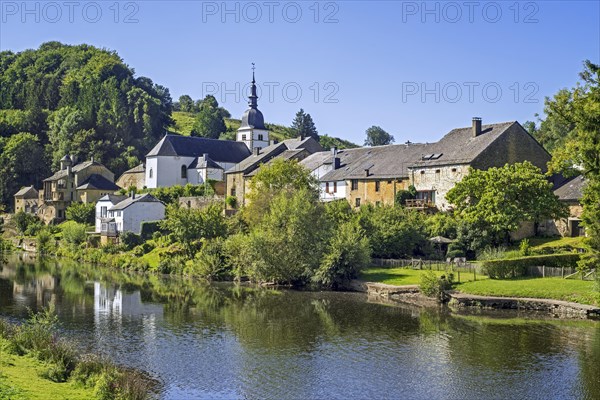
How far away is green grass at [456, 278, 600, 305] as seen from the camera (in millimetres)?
39875

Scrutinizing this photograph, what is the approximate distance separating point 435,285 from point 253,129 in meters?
73.6

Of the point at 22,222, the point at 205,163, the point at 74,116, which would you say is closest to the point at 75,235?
the point at 22,222

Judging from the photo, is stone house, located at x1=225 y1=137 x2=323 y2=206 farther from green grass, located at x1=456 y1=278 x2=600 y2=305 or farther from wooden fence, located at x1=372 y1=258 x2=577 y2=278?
green grass, located at x1=456 y1=278 x2=600 y2=305

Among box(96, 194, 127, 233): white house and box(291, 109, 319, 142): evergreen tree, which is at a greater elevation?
box(291, 109, 319, 142): evergreen tree

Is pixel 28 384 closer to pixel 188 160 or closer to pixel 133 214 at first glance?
pixel 133 214

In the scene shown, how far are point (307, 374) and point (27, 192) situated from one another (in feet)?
308

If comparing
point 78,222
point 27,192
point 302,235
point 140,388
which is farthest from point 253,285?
point 27,192

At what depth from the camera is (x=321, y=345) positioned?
32188 mm

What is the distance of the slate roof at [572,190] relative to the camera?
5378 cm

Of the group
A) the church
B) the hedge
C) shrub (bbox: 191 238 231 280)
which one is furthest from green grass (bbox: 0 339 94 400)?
the church

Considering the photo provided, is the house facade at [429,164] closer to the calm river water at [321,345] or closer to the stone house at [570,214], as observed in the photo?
the stone house at [570,214]

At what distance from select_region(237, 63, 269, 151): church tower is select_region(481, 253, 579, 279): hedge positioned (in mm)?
70878

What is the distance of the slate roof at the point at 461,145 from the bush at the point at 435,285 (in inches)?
685

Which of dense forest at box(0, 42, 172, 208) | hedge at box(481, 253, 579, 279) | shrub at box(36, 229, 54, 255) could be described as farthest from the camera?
dense forest at box(0, 42, 172, 208)
